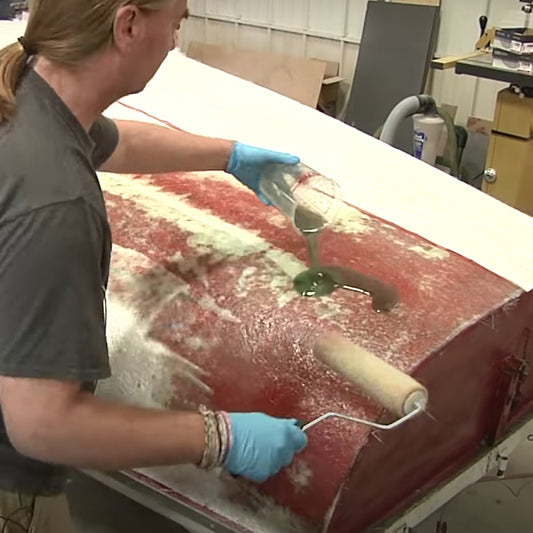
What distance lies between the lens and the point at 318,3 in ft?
13.2

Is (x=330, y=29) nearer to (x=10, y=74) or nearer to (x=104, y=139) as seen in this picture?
(x=104, y=139)

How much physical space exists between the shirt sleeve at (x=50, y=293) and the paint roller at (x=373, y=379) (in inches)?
12.6

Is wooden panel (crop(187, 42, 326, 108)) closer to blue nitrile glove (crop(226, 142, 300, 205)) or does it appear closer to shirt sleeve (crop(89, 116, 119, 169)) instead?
blue nitrile glove (crop(226, 142, 300, 205))

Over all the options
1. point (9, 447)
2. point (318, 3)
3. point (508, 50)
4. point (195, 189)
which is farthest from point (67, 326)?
point (318, 3)

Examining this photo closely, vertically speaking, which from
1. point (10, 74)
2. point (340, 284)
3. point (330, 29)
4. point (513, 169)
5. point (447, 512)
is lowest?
point (447, 512)

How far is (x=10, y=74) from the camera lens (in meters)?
0.89

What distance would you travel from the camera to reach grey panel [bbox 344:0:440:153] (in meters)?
3.60

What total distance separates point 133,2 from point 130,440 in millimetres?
504

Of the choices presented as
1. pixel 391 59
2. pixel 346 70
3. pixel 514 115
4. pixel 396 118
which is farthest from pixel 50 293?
pixel 346 70

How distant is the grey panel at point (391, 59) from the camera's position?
11.8ft

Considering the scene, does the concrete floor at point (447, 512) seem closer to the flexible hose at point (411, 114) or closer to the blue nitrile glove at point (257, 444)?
the blue nitrile glove at point (257, 444)

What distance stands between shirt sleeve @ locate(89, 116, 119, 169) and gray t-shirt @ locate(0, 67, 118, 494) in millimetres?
357

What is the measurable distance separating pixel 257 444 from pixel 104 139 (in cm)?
58

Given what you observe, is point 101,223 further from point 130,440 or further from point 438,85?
point 438,85
